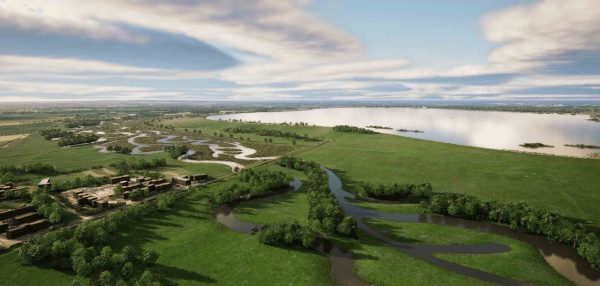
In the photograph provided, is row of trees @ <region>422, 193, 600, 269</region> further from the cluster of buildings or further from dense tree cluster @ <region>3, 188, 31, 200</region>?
dense tree cluster @ <region>3, 188, 31, 200</region>

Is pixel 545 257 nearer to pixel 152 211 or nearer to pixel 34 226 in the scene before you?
pixel 152 211

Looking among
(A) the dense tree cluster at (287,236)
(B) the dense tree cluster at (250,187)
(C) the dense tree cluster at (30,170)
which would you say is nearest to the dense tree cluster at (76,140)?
(C) the dense tree cluster at (30,170)

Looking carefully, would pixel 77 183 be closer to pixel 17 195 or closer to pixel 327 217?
pixel 17 195

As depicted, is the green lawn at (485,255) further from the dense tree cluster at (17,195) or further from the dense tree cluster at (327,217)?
the dense tree cluster at (17,195)

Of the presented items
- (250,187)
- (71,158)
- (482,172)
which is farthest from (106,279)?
(71,158)

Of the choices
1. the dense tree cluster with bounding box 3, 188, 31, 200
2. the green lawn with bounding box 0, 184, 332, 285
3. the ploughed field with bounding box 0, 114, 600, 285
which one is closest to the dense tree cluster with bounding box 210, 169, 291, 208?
the ploughed field with bounding box 0, 114, 600, 285

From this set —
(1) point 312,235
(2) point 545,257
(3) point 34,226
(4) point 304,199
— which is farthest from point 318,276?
(3) point 34,226
